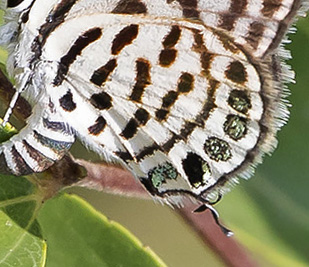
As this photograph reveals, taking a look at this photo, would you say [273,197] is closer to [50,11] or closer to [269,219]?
[269,219]

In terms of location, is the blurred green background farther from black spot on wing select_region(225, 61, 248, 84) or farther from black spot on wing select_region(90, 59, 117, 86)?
black spot on wing select_region(90, 59, 117, 86)

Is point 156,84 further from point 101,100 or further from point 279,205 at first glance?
point 279,205

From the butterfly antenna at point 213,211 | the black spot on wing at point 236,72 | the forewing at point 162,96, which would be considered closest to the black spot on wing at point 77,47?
the forewing at point 162,96

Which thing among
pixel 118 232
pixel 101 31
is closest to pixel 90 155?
pixel 118 232

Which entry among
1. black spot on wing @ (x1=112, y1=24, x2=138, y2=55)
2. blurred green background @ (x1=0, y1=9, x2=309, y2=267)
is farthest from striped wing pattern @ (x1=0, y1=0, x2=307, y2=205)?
blurred green background @ (x1=0, y1=9, x2=309, y2=267)

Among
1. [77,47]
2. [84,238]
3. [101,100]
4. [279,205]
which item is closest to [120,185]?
[84,238]

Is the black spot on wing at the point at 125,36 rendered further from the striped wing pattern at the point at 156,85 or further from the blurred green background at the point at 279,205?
the blurred green background at the point at 279,205
